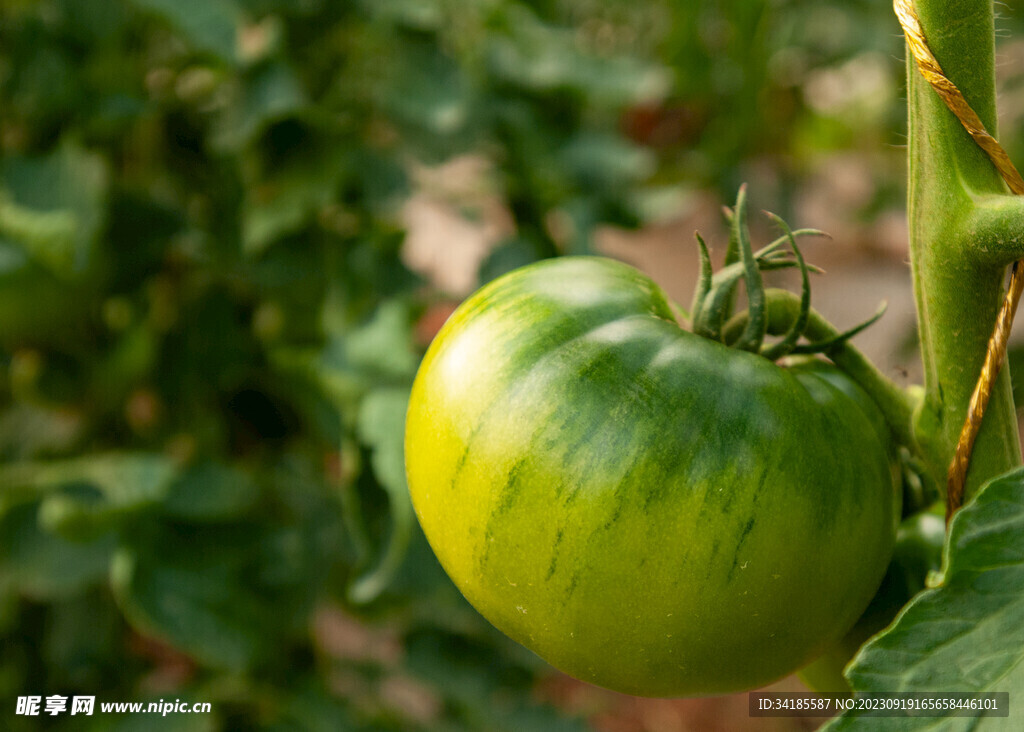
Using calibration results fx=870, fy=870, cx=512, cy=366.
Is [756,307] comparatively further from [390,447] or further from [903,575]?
[390,447]

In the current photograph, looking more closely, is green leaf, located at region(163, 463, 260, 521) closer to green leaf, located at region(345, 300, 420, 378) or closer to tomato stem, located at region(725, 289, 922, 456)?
green leaf, located at region(345, 300, 420, 378)

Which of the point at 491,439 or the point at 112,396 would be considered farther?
the point at 112,396

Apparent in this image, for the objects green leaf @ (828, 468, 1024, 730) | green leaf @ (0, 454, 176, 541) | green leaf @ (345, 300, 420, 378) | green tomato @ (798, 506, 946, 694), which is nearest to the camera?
green leaf @ (828, 468, 1024, 730)

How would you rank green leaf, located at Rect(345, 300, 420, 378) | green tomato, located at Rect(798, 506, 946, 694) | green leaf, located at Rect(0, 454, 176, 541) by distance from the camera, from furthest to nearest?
1. green leaf, located at Rect(0, 454, 176, 541)
2. green leaf, located at Rect(345, 300, 420, 378)
3. green tomato, located at Rect(798, 506, 946, 694)

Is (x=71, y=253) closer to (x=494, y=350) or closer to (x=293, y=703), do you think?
(x=293, y=703)

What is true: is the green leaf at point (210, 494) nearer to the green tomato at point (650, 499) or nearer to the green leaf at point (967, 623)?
the green tomato at point (650, 499)

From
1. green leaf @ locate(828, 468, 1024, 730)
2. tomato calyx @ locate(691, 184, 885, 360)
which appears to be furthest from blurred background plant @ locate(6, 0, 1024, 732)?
green leaf @ locate(828, 468, 1024, 730)

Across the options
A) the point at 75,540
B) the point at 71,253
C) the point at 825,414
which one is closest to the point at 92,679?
the point at 75,540
